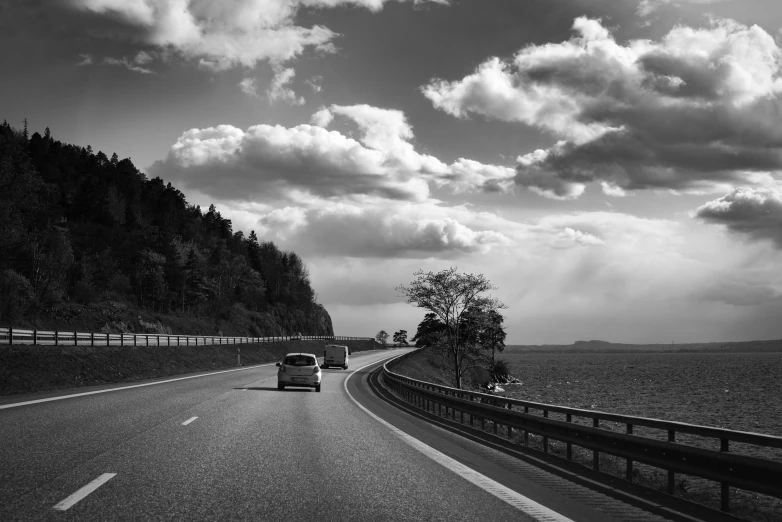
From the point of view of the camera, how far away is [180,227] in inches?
5763

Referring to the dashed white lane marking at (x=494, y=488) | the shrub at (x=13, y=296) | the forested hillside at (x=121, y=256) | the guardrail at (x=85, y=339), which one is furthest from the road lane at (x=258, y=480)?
the shrub at (x=13, y=296)

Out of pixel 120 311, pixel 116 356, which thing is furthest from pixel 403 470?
pixel 120 311

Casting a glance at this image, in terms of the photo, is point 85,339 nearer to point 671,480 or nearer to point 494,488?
point 494,488

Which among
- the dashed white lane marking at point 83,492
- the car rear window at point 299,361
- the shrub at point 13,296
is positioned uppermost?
the shrub at point 13,296

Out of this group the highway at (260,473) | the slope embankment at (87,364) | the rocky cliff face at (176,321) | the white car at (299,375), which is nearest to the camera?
the highway at (260,473)

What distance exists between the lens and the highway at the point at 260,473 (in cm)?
680

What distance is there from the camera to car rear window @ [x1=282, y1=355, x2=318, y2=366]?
2852 cm

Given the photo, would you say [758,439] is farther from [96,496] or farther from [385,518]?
[96,496]

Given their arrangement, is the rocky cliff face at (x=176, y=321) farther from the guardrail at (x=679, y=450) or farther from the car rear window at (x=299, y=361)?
the guardrail at (x=679, y=450)

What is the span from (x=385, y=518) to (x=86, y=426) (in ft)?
29.6

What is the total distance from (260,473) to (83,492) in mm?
2212

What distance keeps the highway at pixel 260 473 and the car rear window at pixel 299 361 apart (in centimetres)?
1206

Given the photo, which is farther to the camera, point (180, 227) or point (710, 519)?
point (180, 227)

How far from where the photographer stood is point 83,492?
7332 mm
